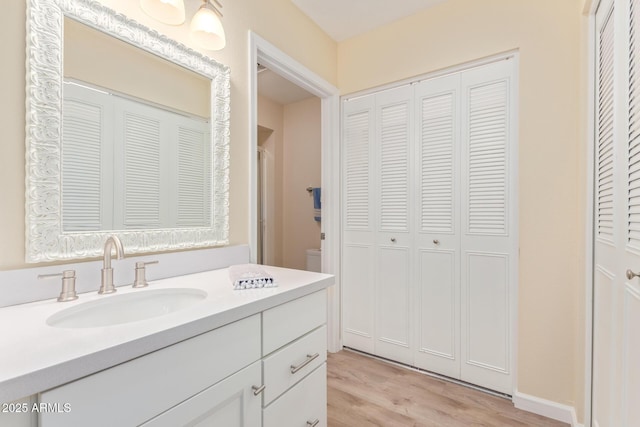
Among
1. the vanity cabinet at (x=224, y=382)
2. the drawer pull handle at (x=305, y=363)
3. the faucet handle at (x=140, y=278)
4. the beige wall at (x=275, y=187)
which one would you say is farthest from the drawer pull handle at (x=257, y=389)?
the beige wall at (x=275, y=187)

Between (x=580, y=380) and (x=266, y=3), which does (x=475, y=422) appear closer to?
(x=580, y=380)

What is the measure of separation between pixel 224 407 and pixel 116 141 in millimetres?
997

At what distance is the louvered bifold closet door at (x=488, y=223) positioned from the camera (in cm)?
182

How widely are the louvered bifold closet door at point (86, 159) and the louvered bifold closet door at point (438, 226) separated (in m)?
1.81

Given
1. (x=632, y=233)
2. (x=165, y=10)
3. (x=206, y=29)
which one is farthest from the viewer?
(x=206, y=29)

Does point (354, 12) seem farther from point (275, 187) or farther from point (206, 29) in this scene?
point (275, 187)

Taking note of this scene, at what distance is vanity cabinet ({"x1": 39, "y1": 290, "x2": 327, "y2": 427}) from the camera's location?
0.59m

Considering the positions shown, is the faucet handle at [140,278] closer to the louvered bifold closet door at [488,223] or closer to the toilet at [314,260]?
the louvered bifold closet door at [488,223]

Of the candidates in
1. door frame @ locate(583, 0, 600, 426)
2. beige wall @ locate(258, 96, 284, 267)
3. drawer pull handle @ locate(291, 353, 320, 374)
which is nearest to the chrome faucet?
drawer pull handle @ locate(291, 353, 320, 374)

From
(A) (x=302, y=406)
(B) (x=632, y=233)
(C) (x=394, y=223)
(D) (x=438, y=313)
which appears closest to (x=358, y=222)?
(C) (x=394, y=223)

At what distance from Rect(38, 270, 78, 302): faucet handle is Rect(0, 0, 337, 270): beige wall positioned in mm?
90

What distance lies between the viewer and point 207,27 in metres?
1.30

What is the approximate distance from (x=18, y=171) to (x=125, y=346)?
70cm

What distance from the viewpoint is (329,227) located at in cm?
246
